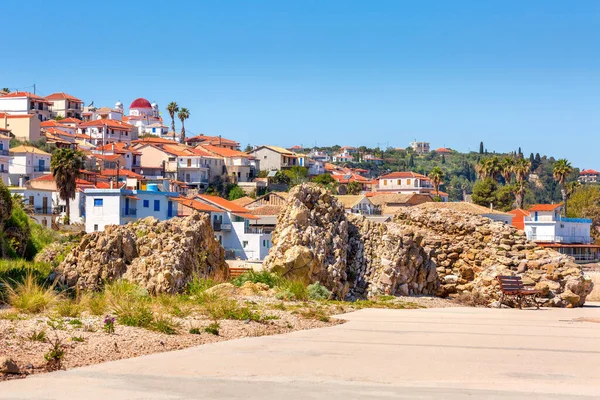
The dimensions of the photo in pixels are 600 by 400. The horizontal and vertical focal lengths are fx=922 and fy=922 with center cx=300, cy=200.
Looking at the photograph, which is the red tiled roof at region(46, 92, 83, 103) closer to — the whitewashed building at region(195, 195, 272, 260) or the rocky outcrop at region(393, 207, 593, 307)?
the whitewashed building at region(195, 195, 272, 260)

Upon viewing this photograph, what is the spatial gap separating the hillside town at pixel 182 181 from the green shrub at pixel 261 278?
40.8m

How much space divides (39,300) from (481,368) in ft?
26.7

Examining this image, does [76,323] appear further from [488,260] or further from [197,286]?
[488,260]

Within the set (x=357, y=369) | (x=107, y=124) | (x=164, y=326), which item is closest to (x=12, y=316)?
(x=164, y=326)

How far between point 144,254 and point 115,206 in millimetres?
38810

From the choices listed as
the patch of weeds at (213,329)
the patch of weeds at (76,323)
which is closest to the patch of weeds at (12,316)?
the patch of weeds at (76,323)

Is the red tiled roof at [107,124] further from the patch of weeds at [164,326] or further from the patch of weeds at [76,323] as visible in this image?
the patch of weeds at [164,326]

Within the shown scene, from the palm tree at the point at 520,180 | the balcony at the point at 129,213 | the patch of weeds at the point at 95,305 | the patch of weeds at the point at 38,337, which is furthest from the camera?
the palm tree at the point at 520,180

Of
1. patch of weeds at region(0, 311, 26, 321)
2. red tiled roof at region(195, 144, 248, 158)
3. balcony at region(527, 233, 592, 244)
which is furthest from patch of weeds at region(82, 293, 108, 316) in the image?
red tiled roof at region(195, 144, 248, 158)

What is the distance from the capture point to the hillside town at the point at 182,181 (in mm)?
71500

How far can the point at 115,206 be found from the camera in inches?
2445

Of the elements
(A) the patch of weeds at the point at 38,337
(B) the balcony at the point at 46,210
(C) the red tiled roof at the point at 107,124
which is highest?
(C) the red tiled roof at the point at 107,124

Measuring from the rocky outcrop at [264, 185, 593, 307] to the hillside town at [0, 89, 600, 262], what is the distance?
3845 cm

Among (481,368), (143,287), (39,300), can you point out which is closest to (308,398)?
(481,368)
